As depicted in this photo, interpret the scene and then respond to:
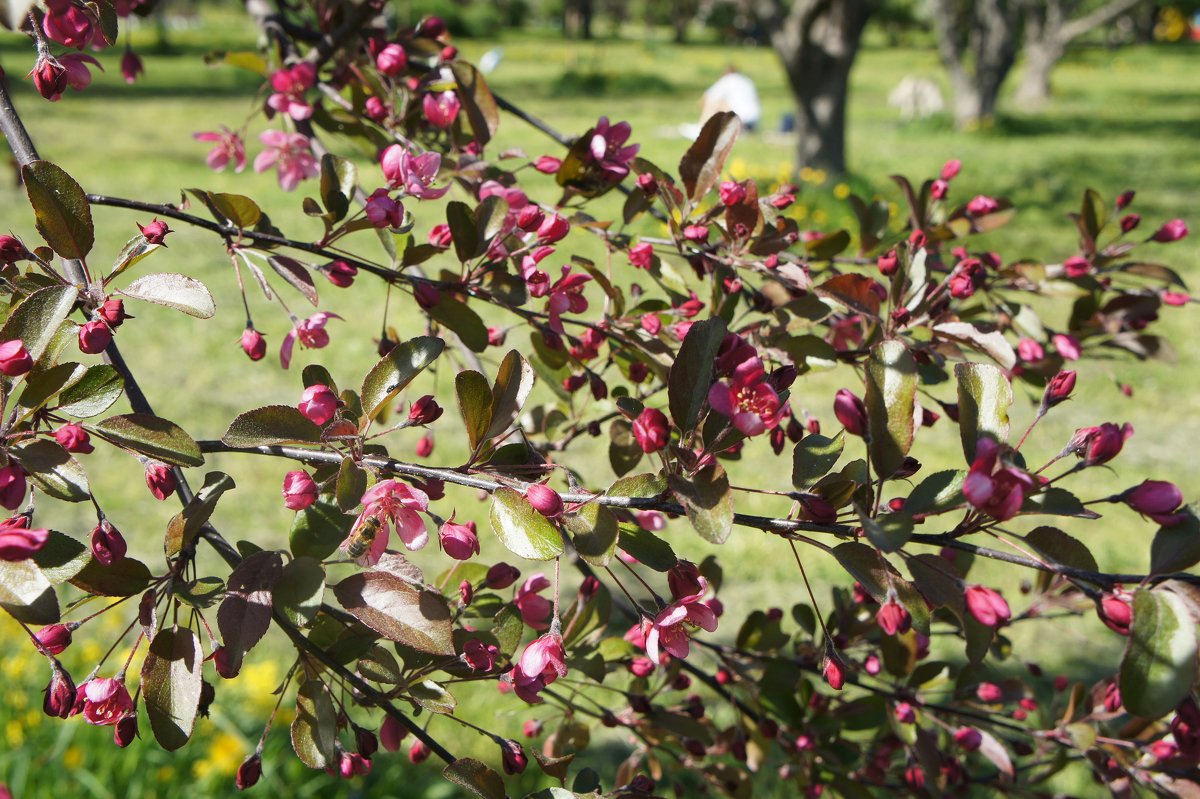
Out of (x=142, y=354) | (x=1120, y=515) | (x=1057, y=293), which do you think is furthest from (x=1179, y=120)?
(x=1057, y=293)

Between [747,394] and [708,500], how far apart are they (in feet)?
0.32

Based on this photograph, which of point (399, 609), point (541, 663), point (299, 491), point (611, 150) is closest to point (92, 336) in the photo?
point (299, 491)

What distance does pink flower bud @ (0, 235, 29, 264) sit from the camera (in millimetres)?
754

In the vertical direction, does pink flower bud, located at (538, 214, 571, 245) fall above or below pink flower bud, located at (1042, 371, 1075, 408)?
above

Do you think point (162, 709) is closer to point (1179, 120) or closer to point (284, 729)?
point (284, 729)

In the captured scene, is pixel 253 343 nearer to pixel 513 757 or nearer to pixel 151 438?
pixel 151 438

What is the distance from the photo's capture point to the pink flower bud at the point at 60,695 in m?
0.73

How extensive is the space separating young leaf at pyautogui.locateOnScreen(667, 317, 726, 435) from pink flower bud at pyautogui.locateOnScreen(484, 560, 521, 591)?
11.3 inches

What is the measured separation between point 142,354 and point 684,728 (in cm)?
423

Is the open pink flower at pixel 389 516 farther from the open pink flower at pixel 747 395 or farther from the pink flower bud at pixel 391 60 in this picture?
the pink flower bud at pixel 391 60

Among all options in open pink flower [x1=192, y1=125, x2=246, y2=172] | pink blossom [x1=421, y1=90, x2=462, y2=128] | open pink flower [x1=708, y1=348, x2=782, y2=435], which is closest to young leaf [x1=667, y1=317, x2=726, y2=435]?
open pink flower [x1=708, y1=348, x2=782, y2=435]

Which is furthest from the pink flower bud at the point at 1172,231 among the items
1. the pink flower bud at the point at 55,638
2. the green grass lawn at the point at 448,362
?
the pink flower bud at the point at 55,638

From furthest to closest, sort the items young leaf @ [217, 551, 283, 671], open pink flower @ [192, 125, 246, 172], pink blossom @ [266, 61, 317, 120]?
1. open pink flower @ [192, 125, 246, 172]
2. pink blossom @ [266, 61, 317, 120]
3. young leaf @ [217, 551, 283, 671]

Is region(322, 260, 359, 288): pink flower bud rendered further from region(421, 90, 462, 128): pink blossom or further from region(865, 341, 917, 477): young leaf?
region(865, 341, 917, 477): young leaf
